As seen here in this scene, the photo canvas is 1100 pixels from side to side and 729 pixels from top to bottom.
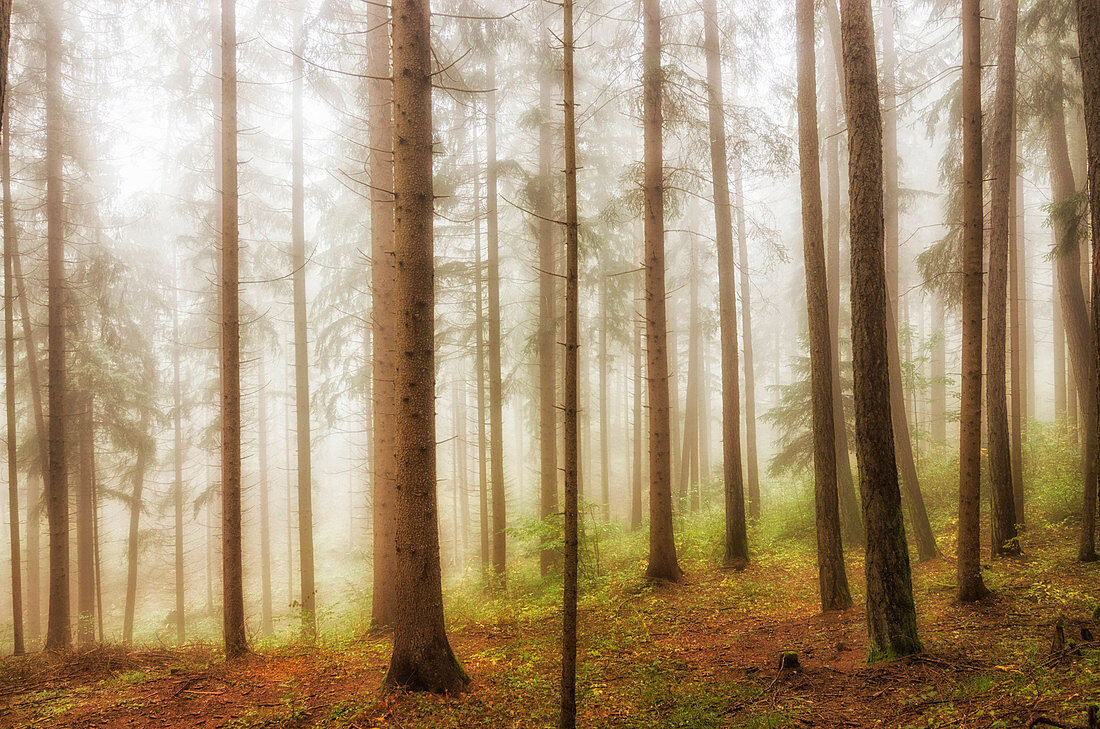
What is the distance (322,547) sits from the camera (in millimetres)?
30594

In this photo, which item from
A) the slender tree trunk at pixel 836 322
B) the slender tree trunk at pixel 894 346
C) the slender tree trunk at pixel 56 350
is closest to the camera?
the slender tree trunk at pixel 894 346

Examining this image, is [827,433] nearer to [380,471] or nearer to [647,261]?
[647,261]

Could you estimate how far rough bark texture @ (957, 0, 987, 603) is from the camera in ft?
23.4

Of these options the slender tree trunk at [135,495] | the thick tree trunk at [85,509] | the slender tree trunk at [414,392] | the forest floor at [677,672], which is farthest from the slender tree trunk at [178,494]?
the slender tree trunk at [414,392]

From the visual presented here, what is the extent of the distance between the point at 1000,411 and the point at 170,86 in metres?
19.5

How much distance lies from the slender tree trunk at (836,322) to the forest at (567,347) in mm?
92

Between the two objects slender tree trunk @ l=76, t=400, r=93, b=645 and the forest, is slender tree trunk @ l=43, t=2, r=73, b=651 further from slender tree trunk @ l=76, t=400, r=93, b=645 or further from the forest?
slender tree trunk @ l=76, t=400, r=93, b=645

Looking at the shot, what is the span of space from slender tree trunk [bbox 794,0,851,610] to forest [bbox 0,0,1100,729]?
0.19ft

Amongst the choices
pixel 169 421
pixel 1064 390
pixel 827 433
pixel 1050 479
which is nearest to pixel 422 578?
pixel 827 433

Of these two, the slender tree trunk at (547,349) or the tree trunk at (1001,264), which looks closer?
the tree trunk at (1001,264)

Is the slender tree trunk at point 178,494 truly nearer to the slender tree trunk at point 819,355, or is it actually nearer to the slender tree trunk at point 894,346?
the slender tree trunk at point 819,355

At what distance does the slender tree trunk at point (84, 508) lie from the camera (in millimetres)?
13289

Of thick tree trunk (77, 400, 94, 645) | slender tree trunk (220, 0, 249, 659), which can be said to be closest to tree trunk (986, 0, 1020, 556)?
slender tree trunk (220, 0, 249, 659)

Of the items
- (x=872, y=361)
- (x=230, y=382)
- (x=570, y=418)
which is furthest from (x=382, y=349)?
(x=872, y=361)
